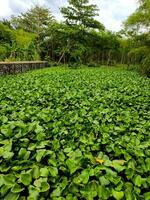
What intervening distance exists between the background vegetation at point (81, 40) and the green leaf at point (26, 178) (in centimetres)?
1646

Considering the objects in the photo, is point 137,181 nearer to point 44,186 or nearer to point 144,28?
point 44,186

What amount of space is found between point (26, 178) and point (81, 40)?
86.0ft

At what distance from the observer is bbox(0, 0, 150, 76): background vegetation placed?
1905cm

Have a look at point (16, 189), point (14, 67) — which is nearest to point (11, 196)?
point (16, 189)

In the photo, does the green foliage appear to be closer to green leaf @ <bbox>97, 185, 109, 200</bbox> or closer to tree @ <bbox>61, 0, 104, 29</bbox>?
tree @ <bbox>61, 0, 104, 29</bbox>

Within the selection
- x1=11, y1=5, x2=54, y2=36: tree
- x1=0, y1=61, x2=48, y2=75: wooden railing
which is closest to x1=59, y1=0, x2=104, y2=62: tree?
x1=0, y1=61, x2=48, y2=75: wooden railing

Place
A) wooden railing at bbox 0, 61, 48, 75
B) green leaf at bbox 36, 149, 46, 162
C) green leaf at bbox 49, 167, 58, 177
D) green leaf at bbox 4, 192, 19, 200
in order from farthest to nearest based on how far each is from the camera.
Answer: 1. wooden railing at bbox 0, 61, 48, 75
2. green leaf at bbox 36, 149, 46, 162
3. green leaf at bbox 49, 167, 58, 177
4. green leaf at bbox 4, 192, 19, 200

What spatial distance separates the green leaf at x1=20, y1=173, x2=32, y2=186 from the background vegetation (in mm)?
16461

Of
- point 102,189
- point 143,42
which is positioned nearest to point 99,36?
point 143,42

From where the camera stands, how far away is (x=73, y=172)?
5.30ft

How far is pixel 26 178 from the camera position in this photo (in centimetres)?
143

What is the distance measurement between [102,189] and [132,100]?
367cm

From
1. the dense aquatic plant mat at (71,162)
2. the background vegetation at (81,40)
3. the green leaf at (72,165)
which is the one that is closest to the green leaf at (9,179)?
the dense aquatic plant mat at (71,162)

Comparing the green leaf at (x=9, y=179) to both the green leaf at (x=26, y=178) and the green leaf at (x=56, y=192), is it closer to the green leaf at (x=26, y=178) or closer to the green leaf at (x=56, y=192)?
the green leaf at (x=26, y=178)
